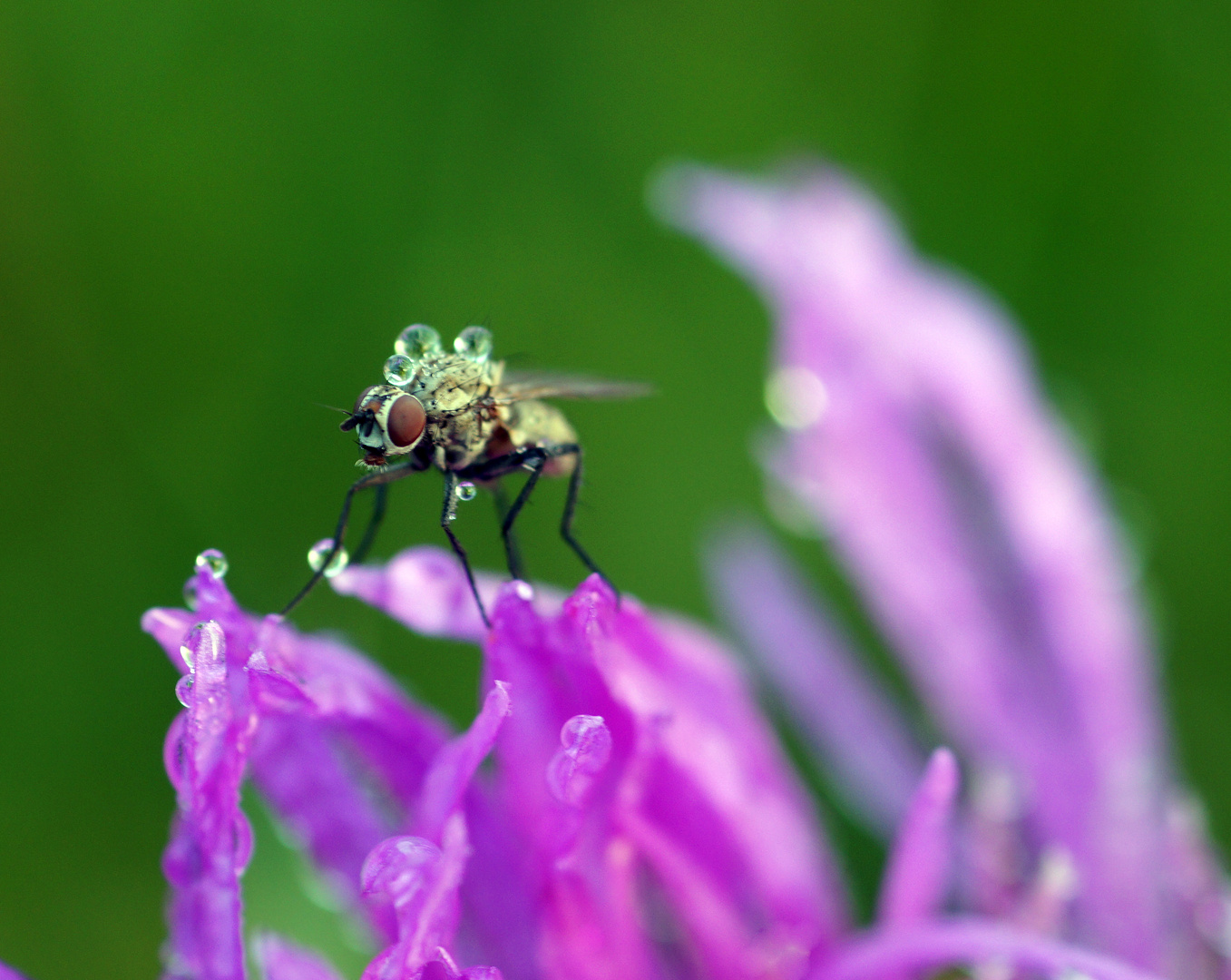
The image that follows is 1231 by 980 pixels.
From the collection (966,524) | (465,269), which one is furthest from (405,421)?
(465,269)

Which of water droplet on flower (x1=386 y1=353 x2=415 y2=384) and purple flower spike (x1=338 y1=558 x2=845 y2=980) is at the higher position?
water droplet on flower (x1=386 y1=353 x2=415 y2=384)

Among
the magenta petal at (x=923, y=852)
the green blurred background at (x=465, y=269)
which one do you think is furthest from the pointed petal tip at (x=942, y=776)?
the green blurred background at (x=465, y=269)

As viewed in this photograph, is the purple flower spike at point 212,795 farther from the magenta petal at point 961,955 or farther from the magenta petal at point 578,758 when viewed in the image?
the magenta petal at point 961,955

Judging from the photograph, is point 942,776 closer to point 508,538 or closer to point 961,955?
point 961,955

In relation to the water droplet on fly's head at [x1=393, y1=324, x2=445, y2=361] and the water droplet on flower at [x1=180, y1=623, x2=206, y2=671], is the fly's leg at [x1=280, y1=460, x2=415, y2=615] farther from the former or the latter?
the water droplet on flower at [x1=180, y1=623, x2=206, y2=671]

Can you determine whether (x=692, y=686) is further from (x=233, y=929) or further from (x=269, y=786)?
(x=233, y=929)

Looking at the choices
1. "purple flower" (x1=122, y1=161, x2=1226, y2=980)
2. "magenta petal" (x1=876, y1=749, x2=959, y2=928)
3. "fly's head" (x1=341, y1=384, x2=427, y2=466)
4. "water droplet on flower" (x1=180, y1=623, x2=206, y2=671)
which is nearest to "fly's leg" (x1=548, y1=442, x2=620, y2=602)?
"purple flower" (x1=122, y1=161, x2=1226, y2=980)

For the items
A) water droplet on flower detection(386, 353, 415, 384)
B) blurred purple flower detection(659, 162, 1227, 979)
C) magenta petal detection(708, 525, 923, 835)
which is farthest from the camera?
magenta petal detection(708, 525, 923, 835)
